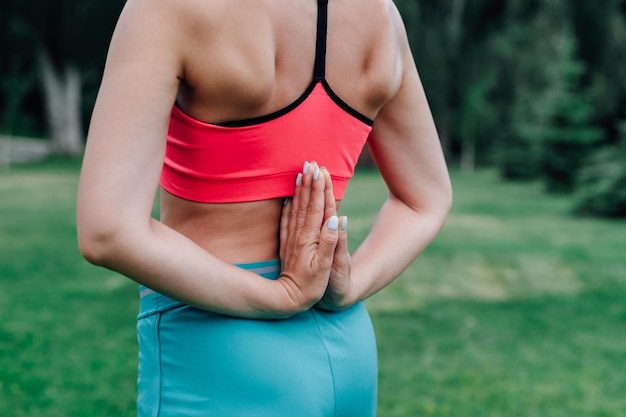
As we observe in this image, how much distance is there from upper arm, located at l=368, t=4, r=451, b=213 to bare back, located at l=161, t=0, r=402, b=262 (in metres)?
0.06

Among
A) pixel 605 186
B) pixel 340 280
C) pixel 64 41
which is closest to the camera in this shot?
pixel 340 280

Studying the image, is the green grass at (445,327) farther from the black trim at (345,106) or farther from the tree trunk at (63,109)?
the tree trunk at (63,109)

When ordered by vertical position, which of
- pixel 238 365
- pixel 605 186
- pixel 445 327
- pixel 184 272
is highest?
pixel 184 272

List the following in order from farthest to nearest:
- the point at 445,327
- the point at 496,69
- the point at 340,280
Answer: the point at 496,69
the point at 445,327
the point at 340,280

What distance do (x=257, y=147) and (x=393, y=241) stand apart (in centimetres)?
37

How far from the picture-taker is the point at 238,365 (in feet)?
3.49

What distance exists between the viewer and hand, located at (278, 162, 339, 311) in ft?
3.64

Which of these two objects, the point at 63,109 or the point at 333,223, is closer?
the point at 333,223

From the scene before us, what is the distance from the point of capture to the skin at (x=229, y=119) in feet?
3.14

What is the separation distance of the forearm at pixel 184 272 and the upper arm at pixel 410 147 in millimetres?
370

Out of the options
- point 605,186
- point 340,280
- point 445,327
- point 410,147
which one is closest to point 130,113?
point 340,280

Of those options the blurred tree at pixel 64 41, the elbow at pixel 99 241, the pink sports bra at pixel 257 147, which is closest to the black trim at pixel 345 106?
the pink sports bra at pixel 257 147

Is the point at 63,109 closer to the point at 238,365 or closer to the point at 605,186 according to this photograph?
the point at 605,186

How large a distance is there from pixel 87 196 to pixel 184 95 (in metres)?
0.19
